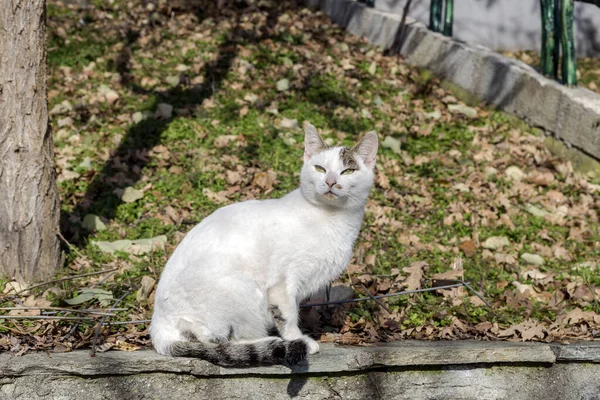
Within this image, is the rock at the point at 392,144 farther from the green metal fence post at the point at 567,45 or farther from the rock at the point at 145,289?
the rock at the point at 145,289

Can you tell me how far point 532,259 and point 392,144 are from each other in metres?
2.26

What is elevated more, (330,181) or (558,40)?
(558,40)

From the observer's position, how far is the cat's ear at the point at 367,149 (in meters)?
4.16

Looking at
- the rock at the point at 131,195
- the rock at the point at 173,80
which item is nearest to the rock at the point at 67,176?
the rock at the point at 131,195

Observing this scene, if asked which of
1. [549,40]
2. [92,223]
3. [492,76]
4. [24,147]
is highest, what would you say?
[549,40]

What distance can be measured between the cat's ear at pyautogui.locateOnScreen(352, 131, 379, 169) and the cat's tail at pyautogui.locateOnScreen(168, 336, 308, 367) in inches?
48.1

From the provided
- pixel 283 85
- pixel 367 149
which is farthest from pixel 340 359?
pixel 283 85

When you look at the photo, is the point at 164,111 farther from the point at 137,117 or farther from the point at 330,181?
the point at 330,181

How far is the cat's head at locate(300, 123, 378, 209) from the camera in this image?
3961 millimetres

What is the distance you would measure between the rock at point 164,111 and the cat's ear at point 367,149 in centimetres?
415

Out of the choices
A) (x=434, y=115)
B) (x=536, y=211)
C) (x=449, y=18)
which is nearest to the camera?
(x=536, y=211)

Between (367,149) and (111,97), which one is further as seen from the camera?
(111,97)

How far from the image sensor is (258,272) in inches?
149

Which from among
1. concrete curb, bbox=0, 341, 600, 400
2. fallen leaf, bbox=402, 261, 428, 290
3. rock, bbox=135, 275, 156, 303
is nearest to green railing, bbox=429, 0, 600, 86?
fallen leaf, bbox=402, 261, 428, 290
